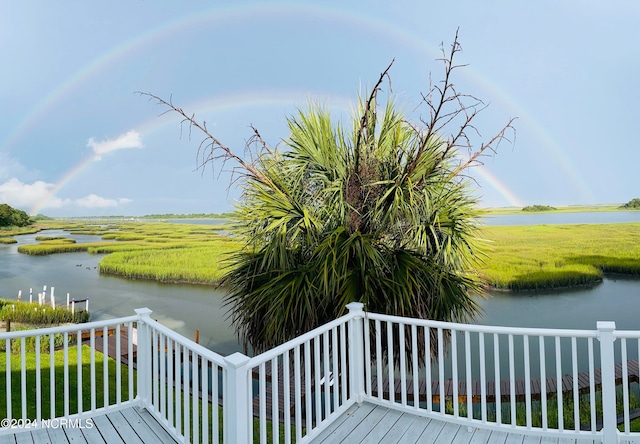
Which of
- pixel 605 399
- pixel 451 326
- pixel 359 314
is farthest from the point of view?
pixel 359 314

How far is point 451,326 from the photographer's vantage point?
2176 mm

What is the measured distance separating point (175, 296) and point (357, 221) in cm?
429

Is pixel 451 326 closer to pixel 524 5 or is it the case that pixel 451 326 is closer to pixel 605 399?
pixel 605 399

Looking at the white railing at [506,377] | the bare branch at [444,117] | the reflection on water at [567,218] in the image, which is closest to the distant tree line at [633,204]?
the reflection on water at [567,218]

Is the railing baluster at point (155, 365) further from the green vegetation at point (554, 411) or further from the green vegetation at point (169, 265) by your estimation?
the green vegetation at point (169, 265)

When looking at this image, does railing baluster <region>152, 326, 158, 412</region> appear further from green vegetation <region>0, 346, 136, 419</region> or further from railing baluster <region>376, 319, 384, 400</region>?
green vegetation <region>0, 346, 136, 419</region>

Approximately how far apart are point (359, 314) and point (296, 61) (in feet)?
18.3

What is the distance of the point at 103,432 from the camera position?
7.55 ft

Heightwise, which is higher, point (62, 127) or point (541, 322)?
point (62, 127)

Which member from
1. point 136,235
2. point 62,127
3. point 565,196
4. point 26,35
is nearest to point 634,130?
point 565,196

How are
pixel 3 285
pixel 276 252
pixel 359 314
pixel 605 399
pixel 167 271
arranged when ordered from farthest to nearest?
pixel 167 271
pixel 3 285
pixel 276 252
pixel 359 314
pixel 605 399

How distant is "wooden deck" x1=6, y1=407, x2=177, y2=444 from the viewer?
7.23 ft

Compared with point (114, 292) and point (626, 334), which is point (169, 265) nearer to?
point (114, 292)

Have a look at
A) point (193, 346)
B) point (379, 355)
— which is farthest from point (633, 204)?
point (193, 346)
